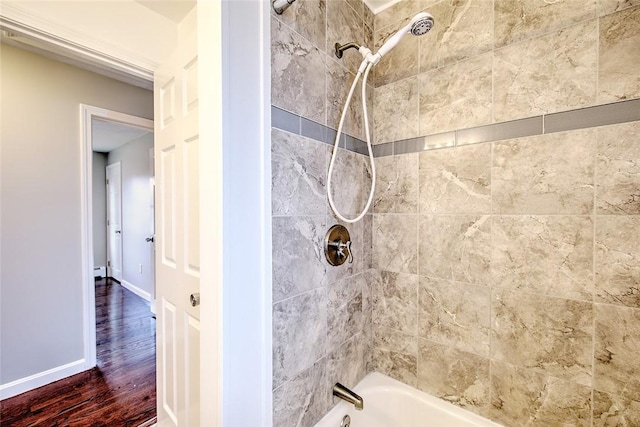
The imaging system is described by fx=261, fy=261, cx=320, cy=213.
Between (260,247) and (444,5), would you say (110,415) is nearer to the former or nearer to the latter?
(260,247)

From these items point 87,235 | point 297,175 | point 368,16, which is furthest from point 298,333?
point 87,235

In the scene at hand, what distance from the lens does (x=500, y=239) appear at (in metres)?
1.10

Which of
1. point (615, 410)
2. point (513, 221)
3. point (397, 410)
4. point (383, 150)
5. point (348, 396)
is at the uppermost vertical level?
point (383, 150)

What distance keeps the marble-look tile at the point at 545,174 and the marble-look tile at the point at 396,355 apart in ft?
2.58

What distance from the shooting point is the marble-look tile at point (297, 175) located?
921mm

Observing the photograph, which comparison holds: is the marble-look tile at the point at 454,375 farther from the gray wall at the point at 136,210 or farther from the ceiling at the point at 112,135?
the ceiling at the point at 112,135

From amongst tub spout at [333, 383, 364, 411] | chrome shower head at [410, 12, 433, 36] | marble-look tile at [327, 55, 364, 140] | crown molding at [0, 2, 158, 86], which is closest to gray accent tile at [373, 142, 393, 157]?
marble-look tile at [327, 55, 364, 140]

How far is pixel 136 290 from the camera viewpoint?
387 centimetres

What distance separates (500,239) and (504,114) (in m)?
0.53

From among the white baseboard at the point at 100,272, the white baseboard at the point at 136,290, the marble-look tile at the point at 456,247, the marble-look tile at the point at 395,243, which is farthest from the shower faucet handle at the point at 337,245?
the white baseboard at the point at 100,272

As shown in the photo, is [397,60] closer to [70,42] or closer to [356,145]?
[356,145]

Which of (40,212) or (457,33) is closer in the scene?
(457,33)

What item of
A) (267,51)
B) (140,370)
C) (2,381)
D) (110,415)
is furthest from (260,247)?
(2,381)

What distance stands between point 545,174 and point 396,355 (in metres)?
1.09
